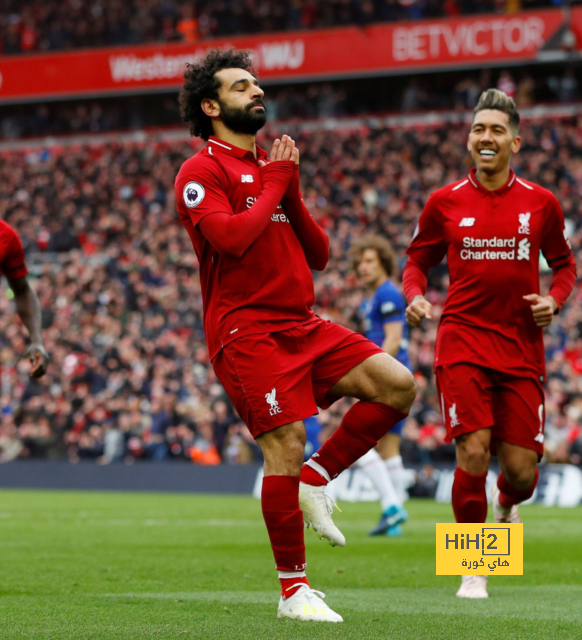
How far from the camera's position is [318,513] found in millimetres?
5043

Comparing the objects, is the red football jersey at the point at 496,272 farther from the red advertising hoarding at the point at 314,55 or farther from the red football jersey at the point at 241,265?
the red advertising hoarding at the point at 314,55

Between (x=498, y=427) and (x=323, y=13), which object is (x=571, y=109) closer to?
(x=323, y=13)

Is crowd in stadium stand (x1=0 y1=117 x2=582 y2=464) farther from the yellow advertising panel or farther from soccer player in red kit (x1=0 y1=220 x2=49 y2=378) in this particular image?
the yellow advertising panel

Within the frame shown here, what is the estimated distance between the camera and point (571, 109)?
2912 cm

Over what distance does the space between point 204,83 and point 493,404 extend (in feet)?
7.67

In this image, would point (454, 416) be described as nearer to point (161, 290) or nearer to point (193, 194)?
point (193, 194)

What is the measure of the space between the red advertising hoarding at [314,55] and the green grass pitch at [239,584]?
65.0ft

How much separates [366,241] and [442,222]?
11.9 ft

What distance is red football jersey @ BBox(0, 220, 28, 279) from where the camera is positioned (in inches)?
262

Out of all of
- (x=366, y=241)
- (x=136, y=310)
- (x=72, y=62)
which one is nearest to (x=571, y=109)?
(x=136, y=310)

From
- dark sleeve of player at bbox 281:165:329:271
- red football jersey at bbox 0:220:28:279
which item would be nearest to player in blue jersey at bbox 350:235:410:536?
red football jersey at bbox 0:220:28:279

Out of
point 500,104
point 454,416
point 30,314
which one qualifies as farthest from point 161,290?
point 454,416

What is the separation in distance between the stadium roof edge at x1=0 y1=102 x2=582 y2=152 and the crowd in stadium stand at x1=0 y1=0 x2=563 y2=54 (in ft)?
9.13

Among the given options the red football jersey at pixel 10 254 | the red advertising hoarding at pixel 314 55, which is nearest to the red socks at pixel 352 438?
the red football jersey at pixel 10 254
